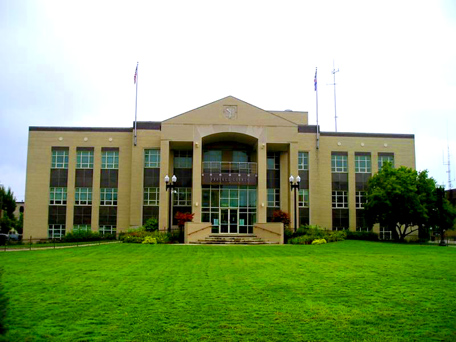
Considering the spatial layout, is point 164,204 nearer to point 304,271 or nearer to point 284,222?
point 284,222

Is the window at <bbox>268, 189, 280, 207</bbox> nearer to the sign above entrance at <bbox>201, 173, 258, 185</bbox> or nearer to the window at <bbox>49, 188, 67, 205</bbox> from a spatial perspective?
the sign above entrance at <bbox>201, 173, 258, 185</bbox>

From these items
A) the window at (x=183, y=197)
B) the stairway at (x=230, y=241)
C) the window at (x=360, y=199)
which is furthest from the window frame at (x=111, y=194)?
the window at (x=360, y=199)

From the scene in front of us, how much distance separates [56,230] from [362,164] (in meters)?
31.0

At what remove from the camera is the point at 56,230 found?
4406 centimetres

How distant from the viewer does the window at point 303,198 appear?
44394 millimetres

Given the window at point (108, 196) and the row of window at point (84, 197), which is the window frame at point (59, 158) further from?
the window at point (108, 196)

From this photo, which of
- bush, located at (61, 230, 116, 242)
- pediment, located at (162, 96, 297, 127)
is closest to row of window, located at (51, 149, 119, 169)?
pediment, located at (162, 96, 297, 127)

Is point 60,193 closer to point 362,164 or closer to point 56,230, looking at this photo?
point 56,230

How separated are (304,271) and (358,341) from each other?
24.1 feet

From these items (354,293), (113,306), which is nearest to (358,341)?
(354,293)

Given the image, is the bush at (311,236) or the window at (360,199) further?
the window at (360,199)

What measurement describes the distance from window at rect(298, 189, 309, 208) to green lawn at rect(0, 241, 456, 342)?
91.3 feet

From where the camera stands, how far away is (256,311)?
32.2ft

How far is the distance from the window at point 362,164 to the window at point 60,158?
29.1 meters
